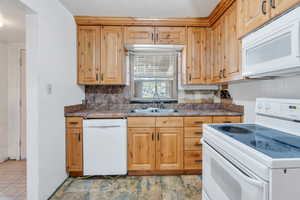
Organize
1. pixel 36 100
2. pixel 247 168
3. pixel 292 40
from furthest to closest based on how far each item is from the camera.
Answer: pixel 36 100
pixel 292 40
pixel 247 168

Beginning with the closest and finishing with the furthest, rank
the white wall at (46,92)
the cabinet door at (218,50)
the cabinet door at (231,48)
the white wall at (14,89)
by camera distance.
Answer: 1. the white wall at (46,92)
2. the cabinet door at (231,48)
3. the cabinet door at (218,50)
4. the white wall at (14,89)

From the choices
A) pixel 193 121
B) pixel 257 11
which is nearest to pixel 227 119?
pixel 193 121

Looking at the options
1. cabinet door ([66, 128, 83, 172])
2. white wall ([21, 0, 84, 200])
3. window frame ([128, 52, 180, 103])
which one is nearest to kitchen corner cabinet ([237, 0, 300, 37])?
window frame ([128, 52, 180, 103])

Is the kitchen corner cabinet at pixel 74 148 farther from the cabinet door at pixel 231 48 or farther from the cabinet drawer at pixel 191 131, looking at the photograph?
the cabinet door at pixel 231 48

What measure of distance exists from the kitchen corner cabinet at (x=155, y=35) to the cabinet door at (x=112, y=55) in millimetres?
140

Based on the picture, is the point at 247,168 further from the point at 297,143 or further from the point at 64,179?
the point at 64,179

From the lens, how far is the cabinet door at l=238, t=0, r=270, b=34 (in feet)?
4.03

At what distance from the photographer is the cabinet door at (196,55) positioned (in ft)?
8.93

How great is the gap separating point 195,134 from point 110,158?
1.20 metres

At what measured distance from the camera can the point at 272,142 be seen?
3.55 ft

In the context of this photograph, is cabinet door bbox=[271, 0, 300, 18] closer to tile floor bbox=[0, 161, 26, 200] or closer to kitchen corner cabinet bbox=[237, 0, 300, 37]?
kitchen corner cabinet bbox=[237, 0, 300, 37]

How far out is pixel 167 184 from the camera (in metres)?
2.25

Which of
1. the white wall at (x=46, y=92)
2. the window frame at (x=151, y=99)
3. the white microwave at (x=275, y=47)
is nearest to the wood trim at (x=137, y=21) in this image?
the white wall at (x=46, y=92)

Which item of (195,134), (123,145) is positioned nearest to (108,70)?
(123,145)
